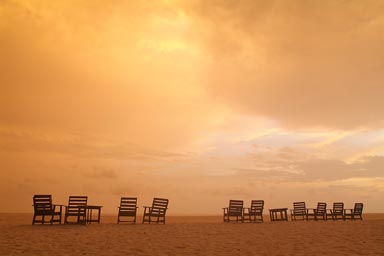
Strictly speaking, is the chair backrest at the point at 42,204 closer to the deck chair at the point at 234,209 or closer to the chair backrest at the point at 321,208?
the deck chair at the point at 234,209

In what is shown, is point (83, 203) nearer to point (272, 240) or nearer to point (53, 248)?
point (53, 248)

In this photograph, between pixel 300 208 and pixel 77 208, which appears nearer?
pixel 77 208

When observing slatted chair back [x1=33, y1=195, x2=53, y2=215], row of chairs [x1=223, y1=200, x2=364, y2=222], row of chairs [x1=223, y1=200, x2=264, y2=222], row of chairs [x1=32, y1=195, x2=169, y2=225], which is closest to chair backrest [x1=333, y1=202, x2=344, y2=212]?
row of chairs [x1=223, y1=200, x2=364, y2=222]

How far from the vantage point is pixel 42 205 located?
41.1 ft

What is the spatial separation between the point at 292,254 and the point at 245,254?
0.93 metres

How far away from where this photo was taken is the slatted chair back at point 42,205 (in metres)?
12.5

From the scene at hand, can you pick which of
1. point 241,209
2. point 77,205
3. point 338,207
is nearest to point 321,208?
point 338,207

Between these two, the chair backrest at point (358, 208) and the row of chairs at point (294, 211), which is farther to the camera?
the chair backrest at point (358, 208)

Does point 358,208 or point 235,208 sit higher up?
point 358,208

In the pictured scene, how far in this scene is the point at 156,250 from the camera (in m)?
7.18

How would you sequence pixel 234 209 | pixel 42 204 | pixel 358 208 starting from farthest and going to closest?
pixel 358 208, pixel 234 209, pixel 42 204

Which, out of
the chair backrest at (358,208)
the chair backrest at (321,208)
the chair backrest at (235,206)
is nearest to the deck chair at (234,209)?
the chair backrest at (235,206)

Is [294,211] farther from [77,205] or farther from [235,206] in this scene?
[77,205]

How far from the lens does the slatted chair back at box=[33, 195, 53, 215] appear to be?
12.5 meters
